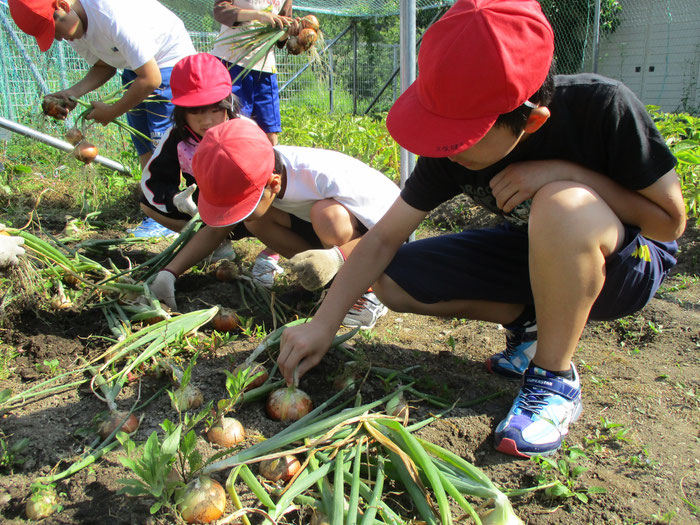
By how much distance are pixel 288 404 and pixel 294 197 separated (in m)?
0.94

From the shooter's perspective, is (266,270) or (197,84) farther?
(266,270)

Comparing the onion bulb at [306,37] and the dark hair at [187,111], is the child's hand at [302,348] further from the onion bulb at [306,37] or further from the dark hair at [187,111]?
the onion bulb at [306,37]

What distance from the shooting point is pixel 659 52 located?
9.36 metres

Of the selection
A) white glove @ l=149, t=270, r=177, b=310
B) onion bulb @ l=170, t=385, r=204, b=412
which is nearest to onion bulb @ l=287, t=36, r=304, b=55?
white glove @ l=149, t=270, r=177, b=310

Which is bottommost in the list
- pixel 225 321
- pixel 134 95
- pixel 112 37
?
pixel 225 321

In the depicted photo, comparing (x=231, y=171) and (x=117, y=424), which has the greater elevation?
(x=231, y=171)

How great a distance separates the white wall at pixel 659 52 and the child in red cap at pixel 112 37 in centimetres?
847

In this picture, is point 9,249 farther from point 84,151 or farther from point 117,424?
point 84,151

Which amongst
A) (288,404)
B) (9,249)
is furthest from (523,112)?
(9,249)

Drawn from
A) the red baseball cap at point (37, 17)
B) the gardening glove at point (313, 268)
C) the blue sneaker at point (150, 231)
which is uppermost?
the red baseball cap at point (37, 17)

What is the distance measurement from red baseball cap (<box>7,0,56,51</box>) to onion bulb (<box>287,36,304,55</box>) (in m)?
1.05

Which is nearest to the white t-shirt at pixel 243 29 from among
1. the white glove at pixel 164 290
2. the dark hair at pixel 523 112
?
the white glove at pixel 164 290

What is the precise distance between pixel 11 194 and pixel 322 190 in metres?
2.48

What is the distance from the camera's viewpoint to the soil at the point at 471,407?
3.74 ft
